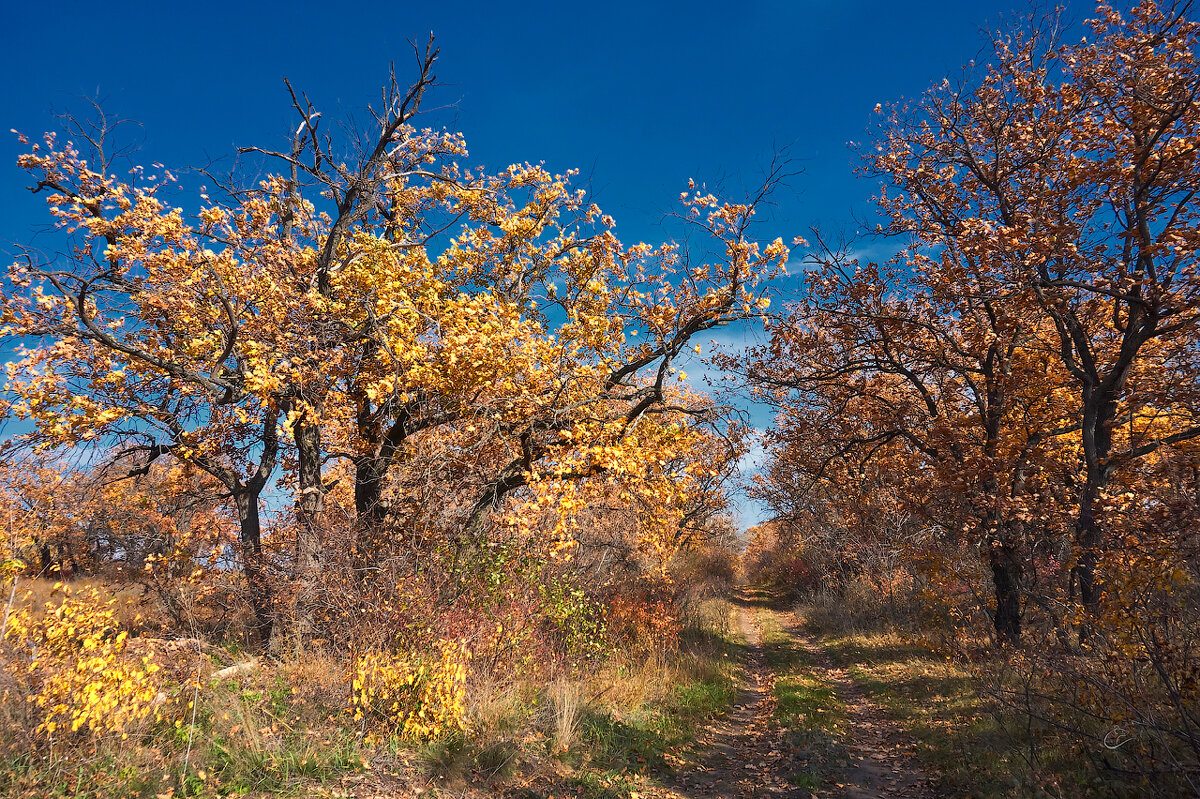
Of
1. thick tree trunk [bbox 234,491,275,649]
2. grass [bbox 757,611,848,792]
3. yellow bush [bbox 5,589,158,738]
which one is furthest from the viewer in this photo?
thick tree trunk [bbox 234,491,275,649]

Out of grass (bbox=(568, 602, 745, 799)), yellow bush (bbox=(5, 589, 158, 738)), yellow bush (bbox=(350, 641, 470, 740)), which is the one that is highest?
yellow bush (bbox=(5, 589, 158, 738))

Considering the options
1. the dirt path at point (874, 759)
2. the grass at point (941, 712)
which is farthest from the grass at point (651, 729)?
the grass at point (941, 712)

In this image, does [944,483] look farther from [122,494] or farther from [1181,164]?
[122,494]

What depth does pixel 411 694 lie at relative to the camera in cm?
647

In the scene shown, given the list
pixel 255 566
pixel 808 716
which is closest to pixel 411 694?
pixel 255 566

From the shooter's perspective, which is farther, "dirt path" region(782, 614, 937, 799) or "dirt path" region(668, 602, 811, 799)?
"dirt path" region(668, 602, 811, 799)

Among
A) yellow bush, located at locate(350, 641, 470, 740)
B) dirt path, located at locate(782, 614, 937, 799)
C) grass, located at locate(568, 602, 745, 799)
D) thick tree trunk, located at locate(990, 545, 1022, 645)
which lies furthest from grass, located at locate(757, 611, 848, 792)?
yellow bush, located at locate(350, 641, 470, 740)

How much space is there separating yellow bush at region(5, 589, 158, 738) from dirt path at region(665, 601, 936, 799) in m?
5.86

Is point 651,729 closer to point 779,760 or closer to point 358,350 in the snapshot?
point 779,760

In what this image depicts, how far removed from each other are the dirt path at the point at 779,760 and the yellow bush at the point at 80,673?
5.86 meters

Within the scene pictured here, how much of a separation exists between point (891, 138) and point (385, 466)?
42.1ft

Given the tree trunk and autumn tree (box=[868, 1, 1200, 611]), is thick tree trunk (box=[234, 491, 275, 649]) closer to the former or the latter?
the tree trunk

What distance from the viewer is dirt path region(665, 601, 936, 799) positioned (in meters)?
6.50

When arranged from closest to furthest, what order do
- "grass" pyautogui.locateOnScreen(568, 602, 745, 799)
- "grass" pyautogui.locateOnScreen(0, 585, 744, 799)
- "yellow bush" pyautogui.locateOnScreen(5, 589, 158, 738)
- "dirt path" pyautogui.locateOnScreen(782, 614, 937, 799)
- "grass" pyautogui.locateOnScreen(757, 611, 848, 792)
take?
"yellow bush" pyautogui.locateOnScreen(5, 589, 158, 738) → "grass" pyautogui.locateOnScreen(0, 585, 744, 799) → "dirt path" pyautogui.locateOnScreen(782, 614, 937, 799) → "grass" pyautogui.locateOnScreen(568, 602, 745, 799) → "grass" pyautogui.locateOnScreen(757, 611, 848, 792)
